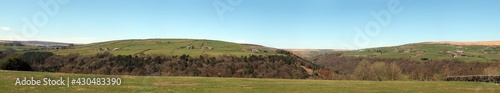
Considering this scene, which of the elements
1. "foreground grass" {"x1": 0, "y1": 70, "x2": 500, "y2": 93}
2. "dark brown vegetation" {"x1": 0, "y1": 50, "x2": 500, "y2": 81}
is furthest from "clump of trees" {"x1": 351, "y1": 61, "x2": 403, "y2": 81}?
Answer: "foreground grass" {"x1": 0, "y1": 70, "x2": 500, "y2": 93}

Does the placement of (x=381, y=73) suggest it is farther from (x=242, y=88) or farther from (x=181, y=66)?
(x=181, y=66)

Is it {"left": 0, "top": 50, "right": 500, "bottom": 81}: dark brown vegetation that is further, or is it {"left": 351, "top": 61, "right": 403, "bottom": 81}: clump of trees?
{"left": 0, "top": 50, "right": 500, "bottom": 81}: dark brown vegetation

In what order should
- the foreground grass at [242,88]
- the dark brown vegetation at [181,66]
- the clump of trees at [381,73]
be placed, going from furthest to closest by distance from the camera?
the dark brown vegetation at [181,66], the clump of trees at [381,73], the foreground grass at [242,88]

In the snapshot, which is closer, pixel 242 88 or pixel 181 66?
pixel 242 88

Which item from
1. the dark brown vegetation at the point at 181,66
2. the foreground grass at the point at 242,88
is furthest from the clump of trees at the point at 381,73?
the foreground grass at the point at 242,88

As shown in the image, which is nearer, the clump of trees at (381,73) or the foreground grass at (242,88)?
the foreground grass at (242,88)

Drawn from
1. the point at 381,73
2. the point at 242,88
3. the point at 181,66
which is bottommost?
the point at 181,66

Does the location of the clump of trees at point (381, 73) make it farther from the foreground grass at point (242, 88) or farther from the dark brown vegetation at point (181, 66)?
the foreground grass at point (242, 88)

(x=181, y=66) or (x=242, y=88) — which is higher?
(x=242, y=88)

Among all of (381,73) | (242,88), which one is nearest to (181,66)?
(381,73)

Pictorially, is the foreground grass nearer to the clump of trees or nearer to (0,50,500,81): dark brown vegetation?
the clump of trees

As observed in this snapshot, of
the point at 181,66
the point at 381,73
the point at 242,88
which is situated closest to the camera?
the point at 242,88

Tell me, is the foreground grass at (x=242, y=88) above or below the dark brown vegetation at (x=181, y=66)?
above

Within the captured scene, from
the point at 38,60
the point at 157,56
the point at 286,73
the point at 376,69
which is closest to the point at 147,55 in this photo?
the point at 157,56
